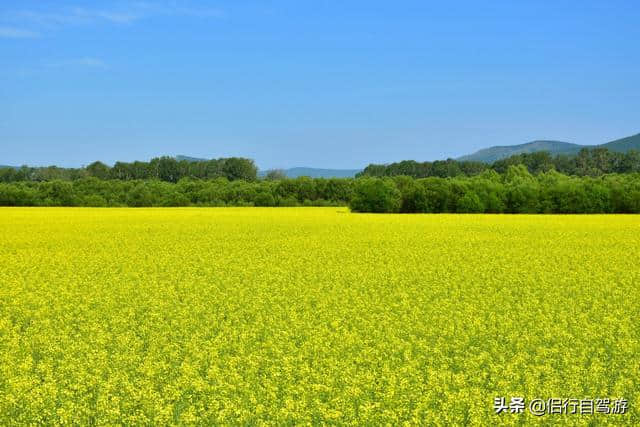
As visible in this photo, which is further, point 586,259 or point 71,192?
point 71,192

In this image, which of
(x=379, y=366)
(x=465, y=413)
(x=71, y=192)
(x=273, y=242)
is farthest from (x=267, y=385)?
(x=71, y=192)

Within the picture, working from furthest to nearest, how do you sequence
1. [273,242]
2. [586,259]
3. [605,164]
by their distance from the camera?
[605,164] → [273,242] → [586,259]

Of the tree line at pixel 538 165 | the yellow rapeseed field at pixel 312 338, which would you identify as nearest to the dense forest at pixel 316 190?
the tree line at pixel 538 165

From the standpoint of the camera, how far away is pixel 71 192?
250 feet

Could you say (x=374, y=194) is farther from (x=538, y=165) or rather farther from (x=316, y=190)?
(x=538, y=165)

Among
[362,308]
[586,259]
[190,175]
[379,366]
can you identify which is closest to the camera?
[379,366]

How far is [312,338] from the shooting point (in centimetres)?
954

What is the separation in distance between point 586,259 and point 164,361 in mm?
17132

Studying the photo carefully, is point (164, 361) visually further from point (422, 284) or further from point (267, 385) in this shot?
point (422, 284)

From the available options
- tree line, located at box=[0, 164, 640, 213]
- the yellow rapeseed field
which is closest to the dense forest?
tree line, located at box=[0, 164, 640, 213]

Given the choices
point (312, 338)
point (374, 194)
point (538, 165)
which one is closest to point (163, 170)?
point (374, 194)

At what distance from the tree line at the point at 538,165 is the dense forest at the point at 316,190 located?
32034 mm

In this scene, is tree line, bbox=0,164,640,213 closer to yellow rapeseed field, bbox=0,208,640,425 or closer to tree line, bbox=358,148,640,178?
yellow rapeseed field, bbox=0,208,640,425

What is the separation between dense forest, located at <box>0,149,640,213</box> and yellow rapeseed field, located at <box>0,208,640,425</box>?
42664 millimetres
